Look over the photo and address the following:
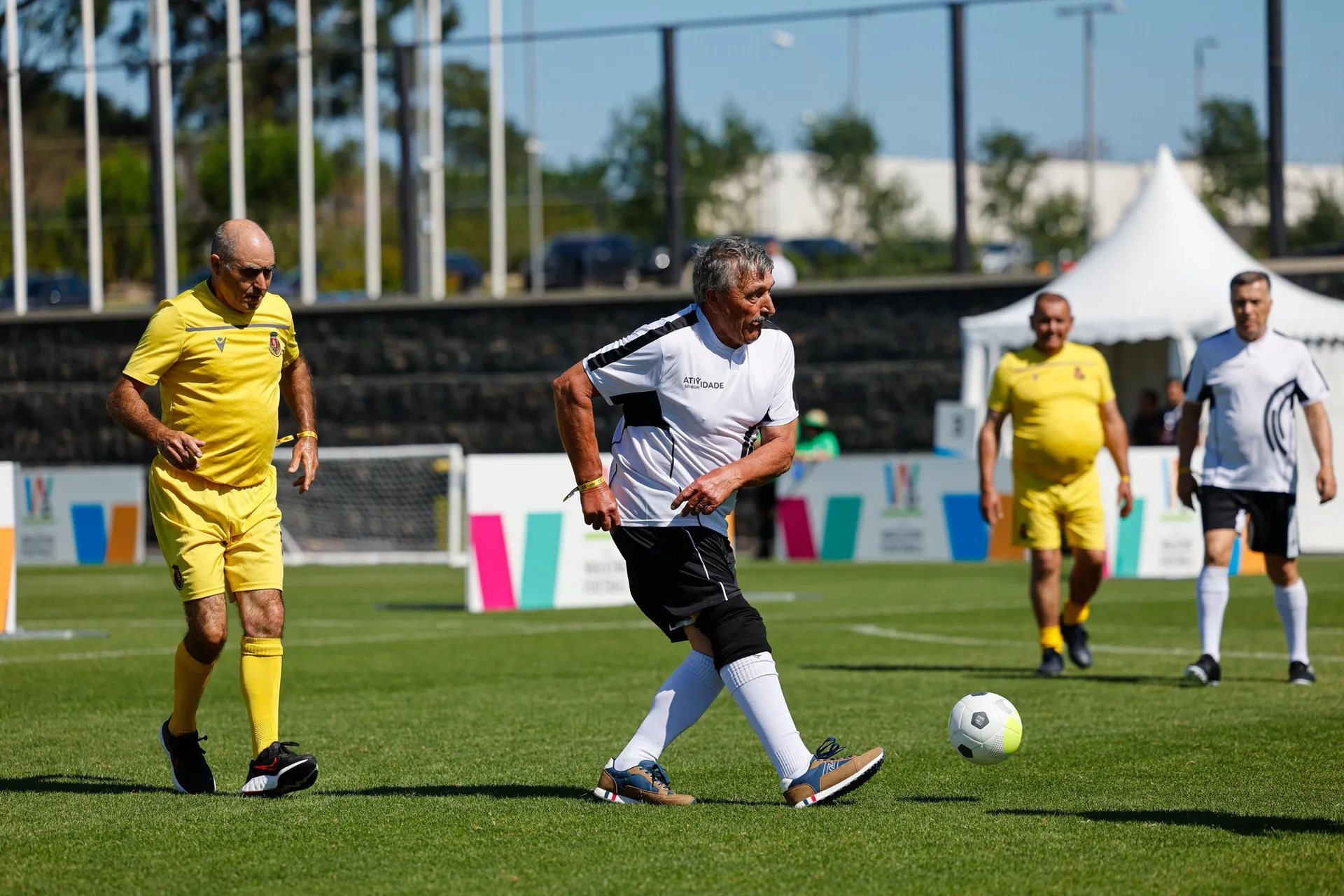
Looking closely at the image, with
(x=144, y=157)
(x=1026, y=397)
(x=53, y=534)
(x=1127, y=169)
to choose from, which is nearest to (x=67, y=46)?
(x=144, y=157)

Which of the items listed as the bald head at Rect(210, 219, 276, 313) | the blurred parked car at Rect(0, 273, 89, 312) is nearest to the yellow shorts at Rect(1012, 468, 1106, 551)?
the bald head at Rect(210, 219, 276, 313)

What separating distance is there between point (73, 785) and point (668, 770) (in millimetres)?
2250

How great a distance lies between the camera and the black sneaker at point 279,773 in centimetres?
662

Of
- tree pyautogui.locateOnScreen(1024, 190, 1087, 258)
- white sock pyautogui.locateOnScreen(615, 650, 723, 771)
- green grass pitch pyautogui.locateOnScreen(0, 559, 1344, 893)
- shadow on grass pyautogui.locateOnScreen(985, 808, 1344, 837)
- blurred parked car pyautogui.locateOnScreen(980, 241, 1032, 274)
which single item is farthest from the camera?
tree pyautogui.locateOnScreen(1024, 190, 1087, 258)

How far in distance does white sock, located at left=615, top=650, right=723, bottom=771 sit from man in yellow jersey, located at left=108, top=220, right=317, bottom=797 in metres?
1.18

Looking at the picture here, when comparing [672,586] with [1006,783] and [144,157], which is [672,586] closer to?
[1006,783]

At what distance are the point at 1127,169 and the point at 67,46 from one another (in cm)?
1648

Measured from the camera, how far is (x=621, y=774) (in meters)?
6.47

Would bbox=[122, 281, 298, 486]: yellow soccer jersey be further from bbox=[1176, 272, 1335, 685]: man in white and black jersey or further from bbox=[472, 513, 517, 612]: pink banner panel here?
bbox=[472, 513, 517, 612]: pink banner panel

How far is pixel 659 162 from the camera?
81.9 ft

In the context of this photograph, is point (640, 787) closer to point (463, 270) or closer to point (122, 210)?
point (463, 270)

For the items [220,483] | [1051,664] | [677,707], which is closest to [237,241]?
[220,483]

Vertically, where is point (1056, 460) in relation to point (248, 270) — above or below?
below

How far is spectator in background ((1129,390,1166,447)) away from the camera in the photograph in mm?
21344
